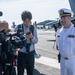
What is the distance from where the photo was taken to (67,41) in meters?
5.63

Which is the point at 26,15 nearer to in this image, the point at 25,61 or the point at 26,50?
the point at 26,50

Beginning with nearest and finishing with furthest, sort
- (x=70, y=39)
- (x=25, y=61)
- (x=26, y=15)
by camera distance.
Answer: (x=70, y=39) → (x=26, y=15) → (x=25, y=61)

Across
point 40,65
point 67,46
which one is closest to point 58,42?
point 67,46

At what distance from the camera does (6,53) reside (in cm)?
549

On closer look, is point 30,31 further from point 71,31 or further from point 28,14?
point 71,31

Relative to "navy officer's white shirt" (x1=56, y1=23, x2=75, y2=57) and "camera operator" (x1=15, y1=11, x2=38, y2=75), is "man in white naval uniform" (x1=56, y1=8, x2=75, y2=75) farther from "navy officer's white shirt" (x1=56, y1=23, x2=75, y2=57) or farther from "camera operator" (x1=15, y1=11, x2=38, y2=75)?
"camera operator" (x1=15, y1=11, x2=38, y2=75)

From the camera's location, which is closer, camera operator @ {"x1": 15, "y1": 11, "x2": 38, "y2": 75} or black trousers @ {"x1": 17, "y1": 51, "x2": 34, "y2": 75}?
camera operator @ {"x1": 15, "y1": 11, "x2": 38, "y2": 75}

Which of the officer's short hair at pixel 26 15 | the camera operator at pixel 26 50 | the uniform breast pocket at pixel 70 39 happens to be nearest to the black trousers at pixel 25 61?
the camera operator at pixel 26 50

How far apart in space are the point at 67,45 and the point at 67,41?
0.24ft

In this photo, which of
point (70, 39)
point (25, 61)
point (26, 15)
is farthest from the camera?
point (25, 61)

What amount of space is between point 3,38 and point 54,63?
603 cm

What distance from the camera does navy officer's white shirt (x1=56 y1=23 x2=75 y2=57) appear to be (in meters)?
5.61

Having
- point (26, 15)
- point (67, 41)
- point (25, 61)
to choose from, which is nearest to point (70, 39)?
point (67, 41)

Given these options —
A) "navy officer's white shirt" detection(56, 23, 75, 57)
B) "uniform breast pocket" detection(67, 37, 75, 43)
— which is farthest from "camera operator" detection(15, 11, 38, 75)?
"uniform breast pocket" detection(67, 37, 75, 43)
